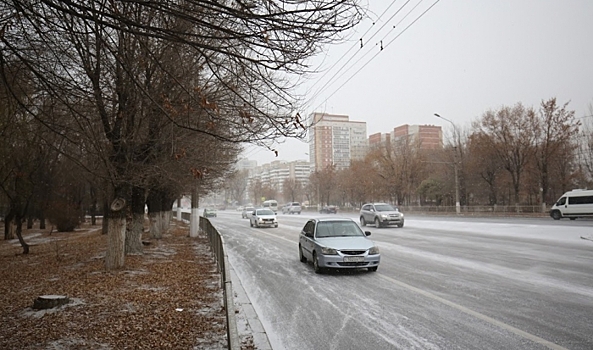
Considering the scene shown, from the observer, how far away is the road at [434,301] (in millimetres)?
5965

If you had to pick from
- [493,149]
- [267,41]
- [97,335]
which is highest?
[493,149]

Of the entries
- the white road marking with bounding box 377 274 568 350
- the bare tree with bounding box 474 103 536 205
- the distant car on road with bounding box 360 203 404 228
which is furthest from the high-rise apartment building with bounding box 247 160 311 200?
the white road marking with bounding box 377 274 568 350

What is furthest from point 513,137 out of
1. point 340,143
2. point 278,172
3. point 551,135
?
point 278,172

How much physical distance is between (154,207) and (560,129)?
4495 cm

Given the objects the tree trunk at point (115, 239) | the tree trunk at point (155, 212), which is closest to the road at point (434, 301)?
the tree trunk at point (115, 239)

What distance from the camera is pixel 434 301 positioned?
8.16 meters

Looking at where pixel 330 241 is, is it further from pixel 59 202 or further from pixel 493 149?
pixel 493 149

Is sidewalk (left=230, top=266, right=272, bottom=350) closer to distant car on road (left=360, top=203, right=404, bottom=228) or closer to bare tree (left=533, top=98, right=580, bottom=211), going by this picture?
A: distant car on road (left=360, top=203, right=404, bottom=228)

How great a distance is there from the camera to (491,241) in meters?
19.1

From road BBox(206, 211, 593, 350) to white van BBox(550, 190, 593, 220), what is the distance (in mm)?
19926

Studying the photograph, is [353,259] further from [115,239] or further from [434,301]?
[115,239]

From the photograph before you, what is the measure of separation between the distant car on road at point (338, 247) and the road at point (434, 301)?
31cm

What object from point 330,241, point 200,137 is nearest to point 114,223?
point 200,137

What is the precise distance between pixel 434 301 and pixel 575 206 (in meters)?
30.3
